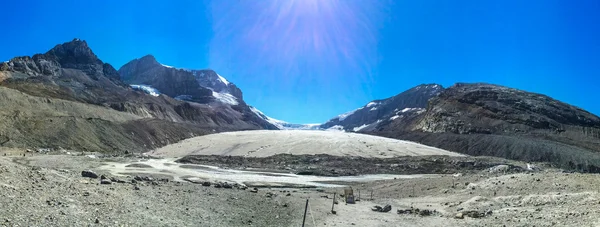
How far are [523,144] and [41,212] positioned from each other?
85676 mm

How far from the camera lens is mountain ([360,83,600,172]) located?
76.9 meters

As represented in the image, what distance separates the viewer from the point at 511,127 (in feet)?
347

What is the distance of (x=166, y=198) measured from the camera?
19.6 metres

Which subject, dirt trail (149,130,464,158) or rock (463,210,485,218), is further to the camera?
dirt trail (149,130,464,158)

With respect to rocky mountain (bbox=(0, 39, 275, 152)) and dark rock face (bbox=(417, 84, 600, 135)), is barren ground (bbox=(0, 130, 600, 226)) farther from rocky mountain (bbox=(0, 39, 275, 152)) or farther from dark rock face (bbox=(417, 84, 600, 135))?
dark rock face (bbox=(417, 84, 600, 135))

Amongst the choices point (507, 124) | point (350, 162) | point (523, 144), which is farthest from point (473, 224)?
point (507, 124)

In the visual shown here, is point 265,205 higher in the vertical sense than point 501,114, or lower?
lower

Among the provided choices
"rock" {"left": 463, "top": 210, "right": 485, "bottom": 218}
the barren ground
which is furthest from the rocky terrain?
"rock" {"left": 463, "top": 210, "right": 485, "bottom": 218}

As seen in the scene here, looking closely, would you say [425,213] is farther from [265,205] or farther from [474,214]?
[265,205]

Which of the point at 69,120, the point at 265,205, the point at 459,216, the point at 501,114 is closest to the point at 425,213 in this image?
the point at 459,216

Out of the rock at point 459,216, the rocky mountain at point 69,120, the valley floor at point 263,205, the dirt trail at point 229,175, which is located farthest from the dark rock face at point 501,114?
the rock at point 459,216

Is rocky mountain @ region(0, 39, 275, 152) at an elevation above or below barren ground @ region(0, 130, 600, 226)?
above

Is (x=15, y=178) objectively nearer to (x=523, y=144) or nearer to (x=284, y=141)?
(x=284, y=141)

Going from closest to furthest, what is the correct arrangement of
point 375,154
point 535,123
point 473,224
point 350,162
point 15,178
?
point 15,178 → point 473,224 → point 350,162 → point 375,154 → point 535,123
